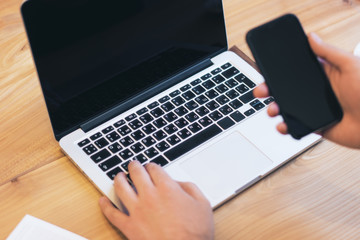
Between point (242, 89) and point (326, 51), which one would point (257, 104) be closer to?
point (242, 89)

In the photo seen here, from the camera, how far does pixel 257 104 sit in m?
0.83

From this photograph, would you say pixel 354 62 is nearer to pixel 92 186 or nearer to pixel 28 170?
pixel 92 186

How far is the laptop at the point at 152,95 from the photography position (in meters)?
0.74

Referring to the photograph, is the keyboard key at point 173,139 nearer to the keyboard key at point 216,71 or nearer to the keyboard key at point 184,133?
the keyboard key at point 184,133

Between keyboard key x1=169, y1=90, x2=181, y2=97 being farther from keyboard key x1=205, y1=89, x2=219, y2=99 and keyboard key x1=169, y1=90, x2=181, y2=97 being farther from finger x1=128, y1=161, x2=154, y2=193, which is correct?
finger x1=128, y1=161, x2=154, y2=193

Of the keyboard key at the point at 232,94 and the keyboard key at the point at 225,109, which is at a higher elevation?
the keyboard key at the point at 232,94

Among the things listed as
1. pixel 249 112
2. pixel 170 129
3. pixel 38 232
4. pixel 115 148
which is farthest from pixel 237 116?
pixel 38 232

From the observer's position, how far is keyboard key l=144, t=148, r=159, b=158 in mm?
768

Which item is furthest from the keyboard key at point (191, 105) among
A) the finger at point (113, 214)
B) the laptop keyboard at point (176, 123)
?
the finger at point (113, 214)

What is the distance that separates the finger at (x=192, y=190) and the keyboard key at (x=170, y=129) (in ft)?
0.38

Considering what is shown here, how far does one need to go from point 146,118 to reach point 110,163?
111 millimetres

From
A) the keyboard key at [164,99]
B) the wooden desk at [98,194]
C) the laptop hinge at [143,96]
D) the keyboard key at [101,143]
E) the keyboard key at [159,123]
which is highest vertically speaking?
the laptop hinge at [143,96]

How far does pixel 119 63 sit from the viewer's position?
81 centimetres

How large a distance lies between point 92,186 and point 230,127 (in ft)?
0.86
